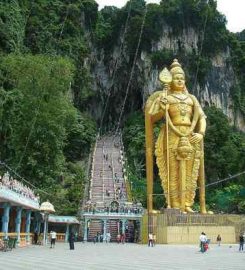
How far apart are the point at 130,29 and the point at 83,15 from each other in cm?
502

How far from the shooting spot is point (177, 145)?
64.0 feet

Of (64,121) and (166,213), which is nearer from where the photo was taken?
(166,213)

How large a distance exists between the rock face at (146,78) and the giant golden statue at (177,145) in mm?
24941

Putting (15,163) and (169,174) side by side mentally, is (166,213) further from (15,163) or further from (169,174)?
(15,163)

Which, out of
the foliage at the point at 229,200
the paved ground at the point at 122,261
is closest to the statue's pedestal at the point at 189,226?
the paved ground at the point at 122,261

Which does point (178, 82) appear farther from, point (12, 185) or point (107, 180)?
point (107, 180)

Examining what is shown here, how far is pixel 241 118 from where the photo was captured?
148ft

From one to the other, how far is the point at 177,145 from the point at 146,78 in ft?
89.8

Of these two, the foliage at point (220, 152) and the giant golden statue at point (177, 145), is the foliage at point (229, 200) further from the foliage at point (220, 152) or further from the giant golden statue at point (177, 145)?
the giant golden statue at point (177, 145)

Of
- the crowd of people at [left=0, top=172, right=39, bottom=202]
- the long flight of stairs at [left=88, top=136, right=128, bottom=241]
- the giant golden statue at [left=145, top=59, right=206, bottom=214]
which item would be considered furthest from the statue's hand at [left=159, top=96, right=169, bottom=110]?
the long flight of stairs at [left=88, top=136, right=128, bottom=241]

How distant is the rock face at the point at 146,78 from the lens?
45.2 m

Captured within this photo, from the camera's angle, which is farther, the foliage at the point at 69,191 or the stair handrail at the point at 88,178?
the stair handrail at the point at 88,178

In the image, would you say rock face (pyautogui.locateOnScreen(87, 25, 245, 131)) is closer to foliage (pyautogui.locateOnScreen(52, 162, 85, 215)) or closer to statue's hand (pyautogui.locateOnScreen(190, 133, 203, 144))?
foliage (pyautogui.locateOnScreen(52, 162, 85, 215))

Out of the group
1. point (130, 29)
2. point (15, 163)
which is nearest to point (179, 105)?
point (15, 163)
